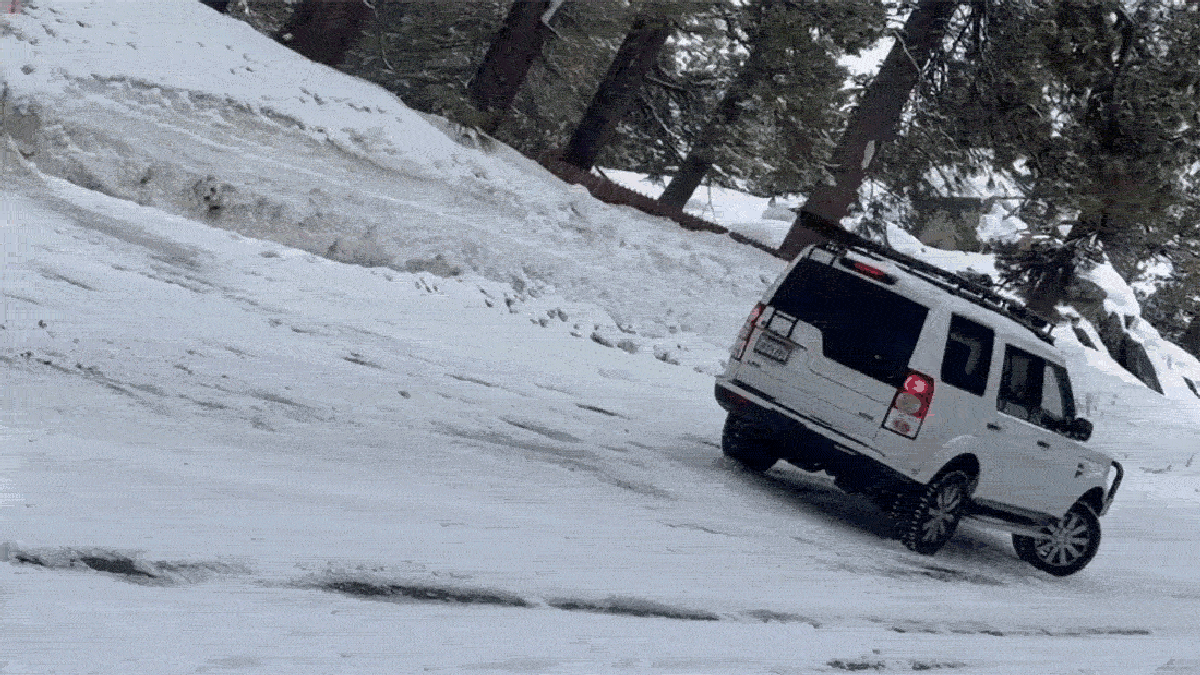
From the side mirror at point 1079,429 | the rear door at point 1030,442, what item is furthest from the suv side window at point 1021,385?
the side mirror at point 1079,429

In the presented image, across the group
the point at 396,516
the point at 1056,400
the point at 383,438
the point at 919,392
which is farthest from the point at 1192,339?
the point at 396,516

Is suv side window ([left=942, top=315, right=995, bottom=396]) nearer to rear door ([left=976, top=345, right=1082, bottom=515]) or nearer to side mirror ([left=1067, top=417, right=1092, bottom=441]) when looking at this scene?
rear door ([left=976, top=345, right=1082, bottom=515])

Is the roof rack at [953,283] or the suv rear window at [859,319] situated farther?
the roof rack at [953,283]

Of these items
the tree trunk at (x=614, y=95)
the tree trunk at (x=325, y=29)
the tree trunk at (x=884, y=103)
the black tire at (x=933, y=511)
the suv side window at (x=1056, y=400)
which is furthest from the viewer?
Result: the tree trunk at (x=614, y=95)

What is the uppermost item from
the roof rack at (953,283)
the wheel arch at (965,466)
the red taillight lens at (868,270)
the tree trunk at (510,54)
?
the tree trunk at (510,54)

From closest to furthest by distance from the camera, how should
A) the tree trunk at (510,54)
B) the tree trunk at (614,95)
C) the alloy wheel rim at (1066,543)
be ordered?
the alloy wheel rim at (1066,543)
the tree trunk at (510,54)
the tree trunk at (614,95)

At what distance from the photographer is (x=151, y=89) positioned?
1753 cm

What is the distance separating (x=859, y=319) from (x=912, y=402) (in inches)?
30.2

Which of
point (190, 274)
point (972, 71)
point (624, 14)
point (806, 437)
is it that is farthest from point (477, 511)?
point (972, 71)

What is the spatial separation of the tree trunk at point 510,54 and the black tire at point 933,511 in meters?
13.9

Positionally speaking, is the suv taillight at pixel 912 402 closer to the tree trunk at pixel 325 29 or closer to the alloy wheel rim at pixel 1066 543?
the alloy wheel rim at pixel 1066 543

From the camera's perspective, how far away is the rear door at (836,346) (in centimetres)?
1062

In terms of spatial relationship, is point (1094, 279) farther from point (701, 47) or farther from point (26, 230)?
point (26, 230)

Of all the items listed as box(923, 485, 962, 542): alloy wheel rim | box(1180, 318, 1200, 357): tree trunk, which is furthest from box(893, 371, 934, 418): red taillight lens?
box(1180, 318, 1200, 357): tree trunk
